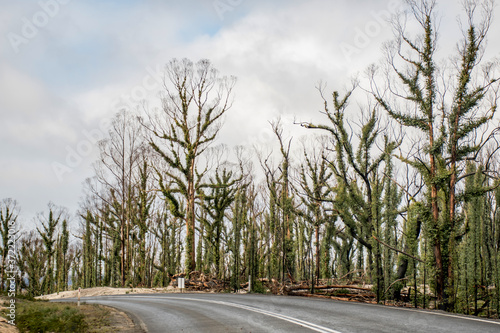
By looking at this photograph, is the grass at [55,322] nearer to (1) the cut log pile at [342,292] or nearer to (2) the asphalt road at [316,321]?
(2) the asphalt road at [316,321]

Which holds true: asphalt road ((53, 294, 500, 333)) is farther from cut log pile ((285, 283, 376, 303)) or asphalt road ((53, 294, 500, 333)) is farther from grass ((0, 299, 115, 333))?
cut log pile ((285, 283, 376, 303))

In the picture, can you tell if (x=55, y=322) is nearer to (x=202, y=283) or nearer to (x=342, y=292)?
(x=342, y=292)

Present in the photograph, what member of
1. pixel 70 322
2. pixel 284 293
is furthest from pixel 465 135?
pixel 70 322

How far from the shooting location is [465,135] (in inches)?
721

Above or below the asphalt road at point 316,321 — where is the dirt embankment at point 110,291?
below

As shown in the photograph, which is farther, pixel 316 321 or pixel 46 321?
pixel 46 321

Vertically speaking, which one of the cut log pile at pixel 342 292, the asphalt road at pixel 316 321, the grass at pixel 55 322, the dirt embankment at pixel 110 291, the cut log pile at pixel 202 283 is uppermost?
the asphalt road at pixel 316 321

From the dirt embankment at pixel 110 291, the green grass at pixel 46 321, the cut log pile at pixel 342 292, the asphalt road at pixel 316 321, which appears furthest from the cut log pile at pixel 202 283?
the green grass at pixel 46 321

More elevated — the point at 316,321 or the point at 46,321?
the point at 316,321

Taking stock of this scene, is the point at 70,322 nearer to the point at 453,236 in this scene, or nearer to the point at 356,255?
the point at 453,236

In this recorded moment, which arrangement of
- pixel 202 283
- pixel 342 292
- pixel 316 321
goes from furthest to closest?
1. pixel 202 283
2. pixel 342 292
3. pixel 316 321

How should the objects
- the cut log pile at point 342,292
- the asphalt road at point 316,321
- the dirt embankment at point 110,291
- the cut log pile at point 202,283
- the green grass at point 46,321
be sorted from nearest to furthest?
the asphalt road at point 316,321
the green grass at point 46,321
the cut log pile at point 342,292
the dirt embankment at point 110,291
the cut log pile at point 202,283

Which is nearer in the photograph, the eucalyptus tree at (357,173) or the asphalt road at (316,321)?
the asphalt road at (316,321)

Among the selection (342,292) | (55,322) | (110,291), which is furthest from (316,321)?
(110,291)
